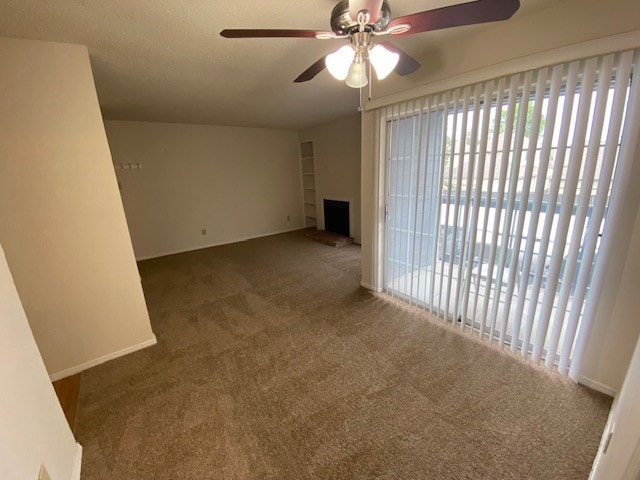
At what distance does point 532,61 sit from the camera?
1576 millimetres

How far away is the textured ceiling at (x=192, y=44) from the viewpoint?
4.67 feet

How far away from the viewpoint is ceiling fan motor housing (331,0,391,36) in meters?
1.18

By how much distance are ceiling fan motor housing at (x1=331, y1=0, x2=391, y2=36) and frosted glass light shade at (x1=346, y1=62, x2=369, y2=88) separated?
0.49 feet

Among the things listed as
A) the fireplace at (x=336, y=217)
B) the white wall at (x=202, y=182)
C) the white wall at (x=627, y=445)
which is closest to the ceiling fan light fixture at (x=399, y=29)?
the white wall at (x=627, y=445)

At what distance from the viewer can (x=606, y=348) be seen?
1.61 m

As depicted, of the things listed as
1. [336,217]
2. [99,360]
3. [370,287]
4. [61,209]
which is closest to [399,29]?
[61,209]

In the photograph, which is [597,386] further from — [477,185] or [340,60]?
[340,60]

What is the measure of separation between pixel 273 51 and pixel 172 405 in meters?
2.51

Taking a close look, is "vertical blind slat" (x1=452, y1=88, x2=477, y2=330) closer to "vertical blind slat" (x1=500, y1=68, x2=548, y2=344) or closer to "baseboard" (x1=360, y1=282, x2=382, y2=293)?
"vertical blind slat" (x1=500, y1=68, x2=548, y2=344)

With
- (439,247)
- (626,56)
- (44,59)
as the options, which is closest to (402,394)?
(439,247)

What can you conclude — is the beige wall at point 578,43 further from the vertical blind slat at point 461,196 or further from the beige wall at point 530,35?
the vertical blind slat at point 461,196

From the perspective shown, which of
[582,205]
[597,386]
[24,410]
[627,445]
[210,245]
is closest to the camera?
[627,445]

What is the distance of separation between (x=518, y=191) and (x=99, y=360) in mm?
3358

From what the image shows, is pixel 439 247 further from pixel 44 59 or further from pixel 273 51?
pixel 44 59
